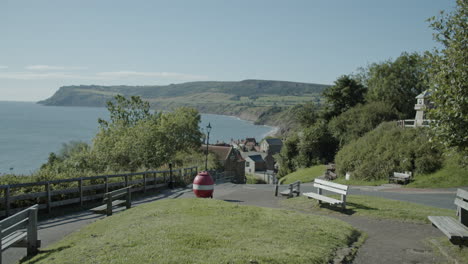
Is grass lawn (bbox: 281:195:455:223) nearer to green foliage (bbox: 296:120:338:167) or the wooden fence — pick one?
the wooden fence

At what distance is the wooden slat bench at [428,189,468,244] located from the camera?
8.26 m

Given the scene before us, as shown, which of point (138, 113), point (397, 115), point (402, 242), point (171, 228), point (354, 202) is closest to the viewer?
point (171, 228)

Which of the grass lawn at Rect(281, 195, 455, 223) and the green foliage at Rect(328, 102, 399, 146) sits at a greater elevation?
the green foliage at Rect(328, 102, 399, 146)

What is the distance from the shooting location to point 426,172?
27.5 m

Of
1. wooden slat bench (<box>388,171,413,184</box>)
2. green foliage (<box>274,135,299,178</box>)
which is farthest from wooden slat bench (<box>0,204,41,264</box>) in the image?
green foliage (<box>274,135,299,178</box>)

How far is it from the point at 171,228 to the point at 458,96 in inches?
294

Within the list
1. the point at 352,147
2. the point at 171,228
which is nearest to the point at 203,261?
the point at 171,228

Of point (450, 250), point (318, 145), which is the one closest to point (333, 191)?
point (450, 250)

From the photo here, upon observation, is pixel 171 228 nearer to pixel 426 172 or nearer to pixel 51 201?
pixel 51 201

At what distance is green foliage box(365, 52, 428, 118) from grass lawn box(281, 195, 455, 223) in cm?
3944

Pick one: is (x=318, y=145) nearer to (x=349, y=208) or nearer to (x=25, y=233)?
(x=349, y=208)

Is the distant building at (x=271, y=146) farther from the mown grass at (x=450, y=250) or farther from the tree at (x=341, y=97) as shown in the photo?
the mown grass at (x=450, y=250)

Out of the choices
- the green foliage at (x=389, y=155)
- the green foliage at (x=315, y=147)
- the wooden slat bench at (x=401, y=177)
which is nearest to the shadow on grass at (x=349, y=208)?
the wooden slat bench at (x=401, y=177)

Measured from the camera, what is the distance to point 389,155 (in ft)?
99.3
